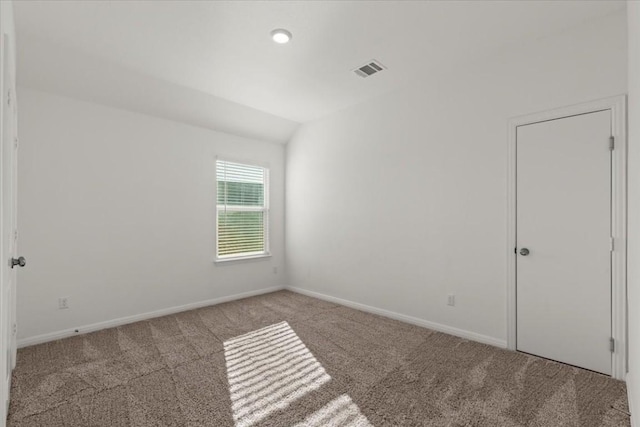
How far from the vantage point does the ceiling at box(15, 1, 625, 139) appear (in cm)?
233

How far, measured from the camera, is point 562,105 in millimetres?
2600

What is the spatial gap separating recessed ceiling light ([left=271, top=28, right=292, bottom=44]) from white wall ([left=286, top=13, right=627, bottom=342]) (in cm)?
163

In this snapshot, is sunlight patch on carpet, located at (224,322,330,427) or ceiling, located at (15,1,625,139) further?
ceiling, located at (15,1,625,139)

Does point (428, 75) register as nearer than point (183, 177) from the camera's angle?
Yes

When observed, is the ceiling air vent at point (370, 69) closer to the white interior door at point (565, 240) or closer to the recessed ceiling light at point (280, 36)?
the recessed ceiling light at point (280, 36)

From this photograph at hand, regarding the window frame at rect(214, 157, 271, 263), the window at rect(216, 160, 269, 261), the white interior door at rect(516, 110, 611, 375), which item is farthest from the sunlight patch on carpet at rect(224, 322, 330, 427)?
the white interior door at rect(516, 110, 611, 375)

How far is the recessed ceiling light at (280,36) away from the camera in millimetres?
2592

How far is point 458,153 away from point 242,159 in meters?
3.08

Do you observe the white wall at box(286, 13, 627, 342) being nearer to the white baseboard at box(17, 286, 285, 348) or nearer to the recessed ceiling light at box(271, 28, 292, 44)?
the white baseboard at box(17, 286, 285, 348)

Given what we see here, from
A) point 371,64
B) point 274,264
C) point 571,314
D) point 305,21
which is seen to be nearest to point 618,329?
point 571,314

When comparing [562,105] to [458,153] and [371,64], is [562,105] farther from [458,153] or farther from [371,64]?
[371,64]

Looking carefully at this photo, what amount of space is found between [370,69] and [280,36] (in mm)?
1082
